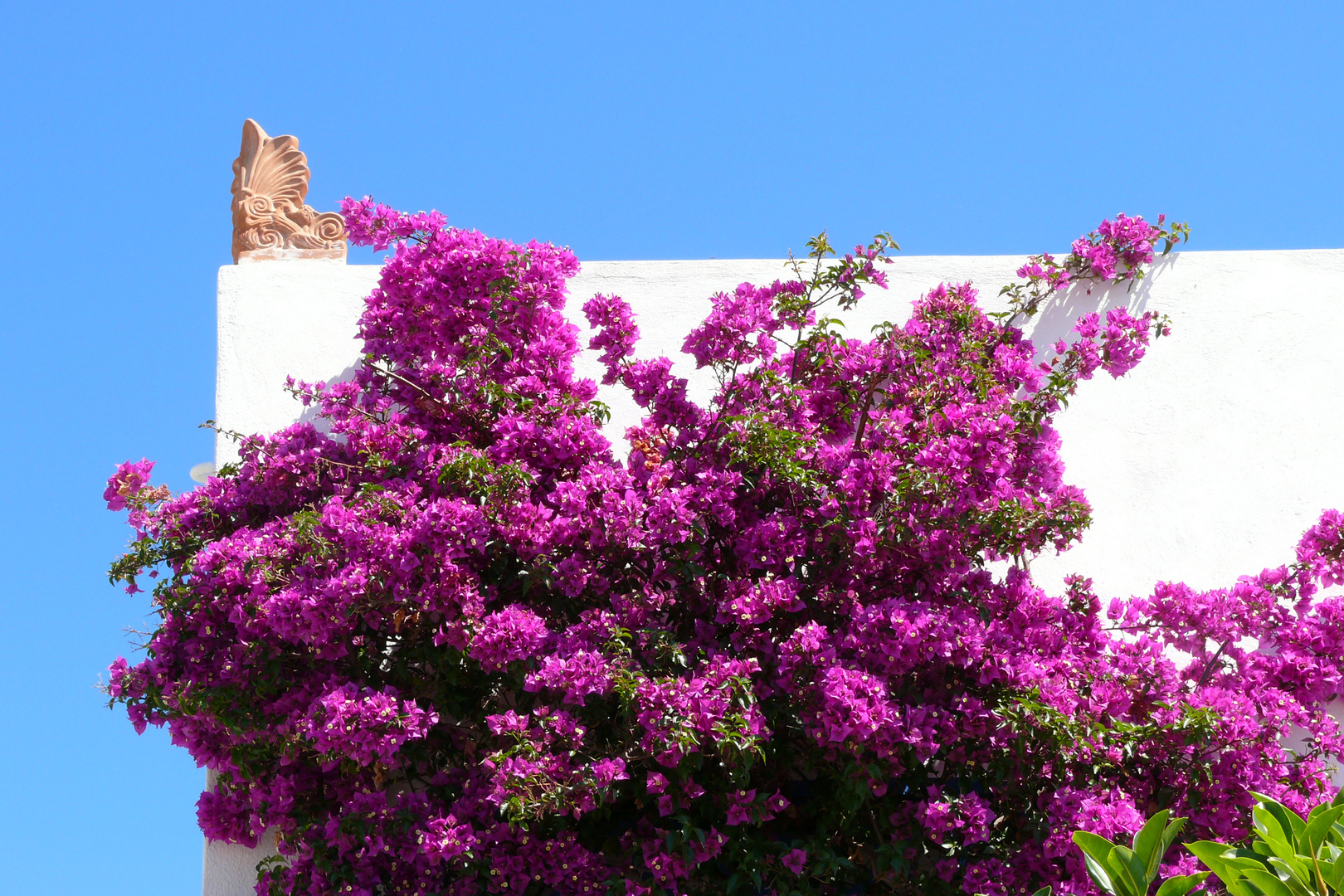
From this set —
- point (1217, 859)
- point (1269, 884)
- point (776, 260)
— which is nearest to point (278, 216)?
point (776, 260)

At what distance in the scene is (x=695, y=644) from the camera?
386 centimetres

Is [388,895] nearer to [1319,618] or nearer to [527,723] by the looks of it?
A: [527,723]

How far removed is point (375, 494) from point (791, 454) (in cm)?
124

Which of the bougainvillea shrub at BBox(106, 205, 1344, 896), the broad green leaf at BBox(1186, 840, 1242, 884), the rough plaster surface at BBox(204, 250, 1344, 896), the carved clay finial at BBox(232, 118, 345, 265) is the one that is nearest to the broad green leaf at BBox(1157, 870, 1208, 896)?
the broad green leaf at BBox(1186, 840, 1242, 884)

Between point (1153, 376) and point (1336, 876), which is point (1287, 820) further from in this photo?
point (1153, 376)

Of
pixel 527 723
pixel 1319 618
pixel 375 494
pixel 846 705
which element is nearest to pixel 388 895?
pixel 527 723

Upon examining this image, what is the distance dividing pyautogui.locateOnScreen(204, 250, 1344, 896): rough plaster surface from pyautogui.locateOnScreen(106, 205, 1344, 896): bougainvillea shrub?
0.46 meters

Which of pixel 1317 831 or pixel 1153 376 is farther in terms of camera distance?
pixel 1153 376

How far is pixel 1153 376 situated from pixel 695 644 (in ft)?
7.84

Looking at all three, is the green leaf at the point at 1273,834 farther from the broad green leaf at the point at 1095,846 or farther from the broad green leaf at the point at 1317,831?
the broad green leaf at the point at 1095,846

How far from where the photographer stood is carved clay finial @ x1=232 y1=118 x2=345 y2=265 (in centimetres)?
546

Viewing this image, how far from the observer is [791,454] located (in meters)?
3.94

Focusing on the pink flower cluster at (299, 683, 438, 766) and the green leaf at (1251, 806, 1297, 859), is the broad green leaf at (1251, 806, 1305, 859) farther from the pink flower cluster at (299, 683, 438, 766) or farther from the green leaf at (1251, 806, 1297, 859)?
the pink flower cluster at (299, 683, 438, 766)

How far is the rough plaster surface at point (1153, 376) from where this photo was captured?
4.91 meters
